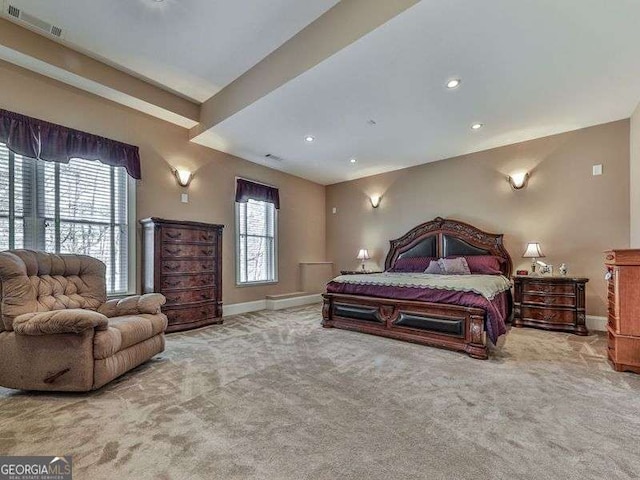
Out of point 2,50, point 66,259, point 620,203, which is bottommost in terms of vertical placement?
point 66,259

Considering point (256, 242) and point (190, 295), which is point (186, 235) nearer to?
point (190, 295)

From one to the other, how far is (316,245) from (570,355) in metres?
4.91

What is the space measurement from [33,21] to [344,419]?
4.40m

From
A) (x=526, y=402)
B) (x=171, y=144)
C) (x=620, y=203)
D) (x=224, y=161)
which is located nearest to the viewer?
(x=526, y=402)

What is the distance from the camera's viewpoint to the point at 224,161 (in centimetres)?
516

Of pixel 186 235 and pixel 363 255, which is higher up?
pixel 186 235

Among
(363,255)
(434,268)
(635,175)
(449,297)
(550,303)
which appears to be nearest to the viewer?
(449,297)

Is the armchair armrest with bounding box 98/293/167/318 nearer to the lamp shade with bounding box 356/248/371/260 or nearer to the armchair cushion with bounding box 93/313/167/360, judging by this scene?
the armchair cushion with bounding box 93/313/167/360

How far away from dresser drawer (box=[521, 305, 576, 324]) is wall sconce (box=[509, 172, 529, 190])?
6.25 ft

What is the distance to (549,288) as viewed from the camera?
3959 mm

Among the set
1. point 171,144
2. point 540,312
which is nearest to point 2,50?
point 171,144

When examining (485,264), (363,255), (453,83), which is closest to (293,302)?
(363,255)

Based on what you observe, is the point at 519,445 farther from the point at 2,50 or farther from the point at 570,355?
the point at 2,50

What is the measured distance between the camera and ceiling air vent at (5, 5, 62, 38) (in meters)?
2.66
